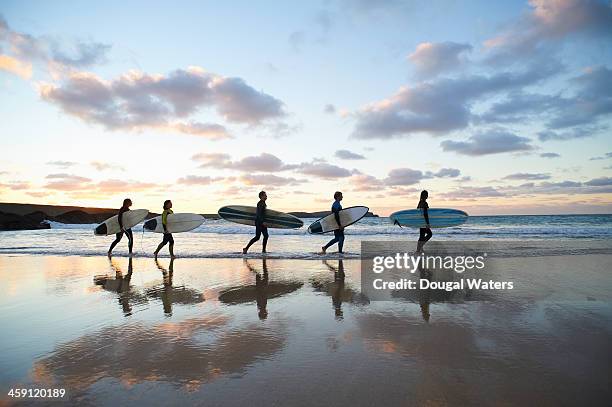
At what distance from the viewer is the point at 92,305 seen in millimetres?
5582

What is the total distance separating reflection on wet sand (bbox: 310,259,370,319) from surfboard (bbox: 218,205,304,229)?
8.50 meters

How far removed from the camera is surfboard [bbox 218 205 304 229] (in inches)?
674

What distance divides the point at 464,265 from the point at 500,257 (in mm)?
2097

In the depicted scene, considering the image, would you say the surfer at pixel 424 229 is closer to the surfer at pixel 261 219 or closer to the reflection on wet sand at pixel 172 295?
the surfer at pixel 261 219

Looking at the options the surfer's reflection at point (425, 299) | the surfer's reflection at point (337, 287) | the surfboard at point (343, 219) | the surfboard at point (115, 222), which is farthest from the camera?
the surfboard at point (115, 222)

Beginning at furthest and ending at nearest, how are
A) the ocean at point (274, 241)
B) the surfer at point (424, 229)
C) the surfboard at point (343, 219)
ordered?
the surfboard at point (343, 219) < the ocean at point (274, 241) < the surfer at point (424, 229)

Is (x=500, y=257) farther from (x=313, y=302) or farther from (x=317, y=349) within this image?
(x=317, y=349)

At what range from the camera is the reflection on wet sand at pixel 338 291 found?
5.59m

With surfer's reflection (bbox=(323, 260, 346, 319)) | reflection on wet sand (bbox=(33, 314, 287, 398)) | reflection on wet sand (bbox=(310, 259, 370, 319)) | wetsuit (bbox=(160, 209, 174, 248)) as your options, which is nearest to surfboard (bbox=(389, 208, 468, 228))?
surfer's reflection (bbox=(323, 260, 346, 319))

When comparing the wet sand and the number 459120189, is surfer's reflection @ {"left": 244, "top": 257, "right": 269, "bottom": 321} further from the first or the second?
the number 459120189

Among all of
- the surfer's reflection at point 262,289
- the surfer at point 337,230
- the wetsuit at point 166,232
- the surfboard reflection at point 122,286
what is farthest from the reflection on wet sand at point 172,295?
the surfer at point 337,230

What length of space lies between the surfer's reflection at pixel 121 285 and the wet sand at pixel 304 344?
0.06 meters

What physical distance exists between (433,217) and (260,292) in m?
12.5

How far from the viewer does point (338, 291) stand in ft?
21.5
